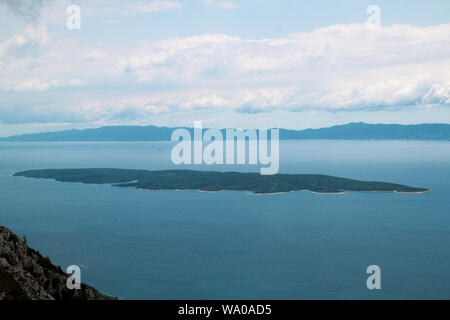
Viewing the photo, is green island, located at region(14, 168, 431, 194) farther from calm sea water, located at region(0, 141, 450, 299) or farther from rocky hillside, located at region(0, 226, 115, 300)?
rocky hillside, located at region(0, 226, 115, 300)

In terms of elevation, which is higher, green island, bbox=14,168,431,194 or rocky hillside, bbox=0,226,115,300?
Answer: green island, bbox=14,168,431,194

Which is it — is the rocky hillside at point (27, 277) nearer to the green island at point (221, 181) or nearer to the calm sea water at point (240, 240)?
the calm sea water at point (240, 240)

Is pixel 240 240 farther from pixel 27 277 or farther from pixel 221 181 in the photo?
pixel 221 181

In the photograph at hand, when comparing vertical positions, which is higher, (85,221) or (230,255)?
(85,221)

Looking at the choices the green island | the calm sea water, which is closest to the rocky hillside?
the calm sea water

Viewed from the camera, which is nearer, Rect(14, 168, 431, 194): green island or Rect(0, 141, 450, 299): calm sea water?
Rect(0, 141, 450, 299): calm sea water
